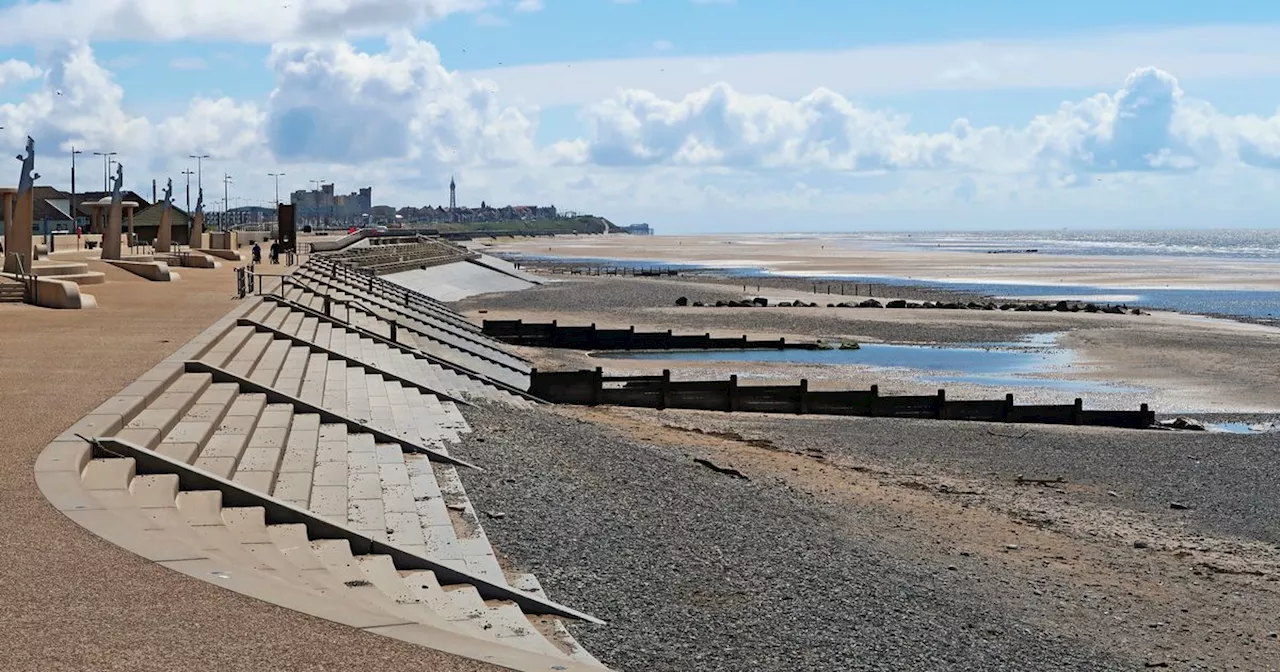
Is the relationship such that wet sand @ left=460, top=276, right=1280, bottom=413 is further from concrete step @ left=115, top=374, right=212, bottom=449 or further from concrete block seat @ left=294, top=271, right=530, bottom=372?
concrete step @ left=115, top=374, right=212, bottom=449

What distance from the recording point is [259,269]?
47469 mm

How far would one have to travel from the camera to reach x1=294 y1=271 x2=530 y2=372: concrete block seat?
35.6 metres

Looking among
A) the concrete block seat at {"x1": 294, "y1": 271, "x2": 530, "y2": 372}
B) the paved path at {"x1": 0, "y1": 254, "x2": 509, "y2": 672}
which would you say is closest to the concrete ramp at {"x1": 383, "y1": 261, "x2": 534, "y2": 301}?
the concrete block seat at {"x1": 294, "y1": 271, "x2": 530, "y2": 372}

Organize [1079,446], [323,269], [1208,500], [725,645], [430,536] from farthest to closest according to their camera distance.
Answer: [323,269], [1079,446], [1208,500], [430,536], [725,645]

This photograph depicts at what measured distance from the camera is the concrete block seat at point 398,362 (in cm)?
2414

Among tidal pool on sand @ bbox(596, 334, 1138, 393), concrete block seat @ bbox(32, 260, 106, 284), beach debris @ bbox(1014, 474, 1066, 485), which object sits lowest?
tidal pool on sand @ bbox(596, 334, 1138, 393)

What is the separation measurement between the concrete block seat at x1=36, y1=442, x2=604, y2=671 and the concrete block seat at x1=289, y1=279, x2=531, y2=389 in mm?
18413

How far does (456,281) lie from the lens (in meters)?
75.4

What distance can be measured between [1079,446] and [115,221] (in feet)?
95.0

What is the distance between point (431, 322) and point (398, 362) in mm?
14935

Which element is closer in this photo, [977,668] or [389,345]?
[977,668]

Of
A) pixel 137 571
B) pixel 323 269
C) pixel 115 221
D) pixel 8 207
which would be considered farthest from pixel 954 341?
pixel 137 571

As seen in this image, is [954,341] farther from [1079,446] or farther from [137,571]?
[137,571]

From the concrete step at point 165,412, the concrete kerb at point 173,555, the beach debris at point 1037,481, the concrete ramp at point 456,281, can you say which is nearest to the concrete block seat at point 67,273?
the concrete step at point 165,412
